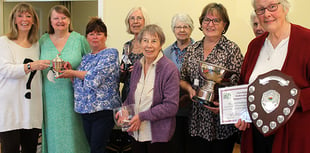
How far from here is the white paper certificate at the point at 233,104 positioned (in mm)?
1440

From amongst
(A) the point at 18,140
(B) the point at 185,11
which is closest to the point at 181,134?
(A) the point at 18,140

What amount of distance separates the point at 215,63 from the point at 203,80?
0.43ft

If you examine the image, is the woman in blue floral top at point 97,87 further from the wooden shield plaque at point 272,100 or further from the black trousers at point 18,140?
the wooden shield plaque at point 272,100

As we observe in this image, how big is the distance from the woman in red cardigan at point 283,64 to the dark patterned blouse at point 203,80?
0.70 feet

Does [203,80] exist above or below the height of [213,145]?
above

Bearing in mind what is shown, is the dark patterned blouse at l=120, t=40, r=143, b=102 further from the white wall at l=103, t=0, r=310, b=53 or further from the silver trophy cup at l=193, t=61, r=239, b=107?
the white wall at l=103, t=0, r=310, b=53

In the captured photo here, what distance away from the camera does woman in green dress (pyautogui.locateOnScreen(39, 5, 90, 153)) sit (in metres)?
2.23

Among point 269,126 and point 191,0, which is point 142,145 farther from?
point 191,0

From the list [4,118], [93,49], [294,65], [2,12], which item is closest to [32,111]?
[4,118]

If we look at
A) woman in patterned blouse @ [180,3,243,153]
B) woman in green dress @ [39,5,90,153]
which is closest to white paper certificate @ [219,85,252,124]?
woman in patterned blouse @ [180,3,243,153]

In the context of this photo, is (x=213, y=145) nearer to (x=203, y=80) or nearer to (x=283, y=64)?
(x=203, y=80)

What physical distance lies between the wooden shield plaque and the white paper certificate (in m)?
0.11

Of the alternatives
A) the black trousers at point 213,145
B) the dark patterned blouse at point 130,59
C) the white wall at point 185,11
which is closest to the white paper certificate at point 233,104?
the black trousers at point 213,145

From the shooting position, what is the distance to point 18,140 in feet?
7.13
